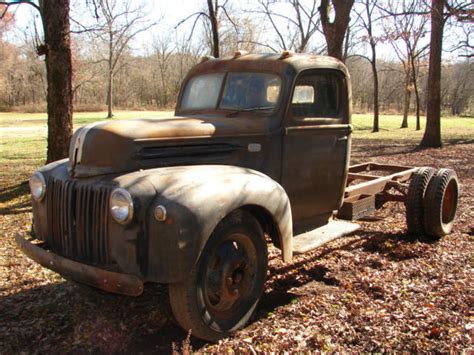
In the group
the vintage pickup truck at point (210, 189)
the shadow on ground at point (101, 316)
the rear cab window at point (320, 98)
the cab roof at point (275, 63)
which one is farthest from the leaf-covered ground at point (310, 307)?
the cab roof at point (275, 63)

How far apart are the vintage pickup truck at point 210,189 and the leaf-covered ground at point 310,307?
0.41 m

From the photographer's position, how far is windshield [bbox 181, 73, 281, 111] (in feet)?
13.6

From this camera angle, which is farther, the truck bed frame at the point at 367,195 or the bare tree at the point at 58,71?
the bare tree at the point at 58,71

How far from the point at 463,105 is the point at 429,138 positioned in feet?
152

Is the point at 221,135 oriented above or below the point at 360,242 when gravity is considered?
above

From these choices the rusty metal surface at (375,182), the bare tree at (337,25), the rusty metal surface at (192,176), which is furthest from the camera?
the bare tree at (337,25)

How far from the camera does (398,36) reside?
23000 millimetres

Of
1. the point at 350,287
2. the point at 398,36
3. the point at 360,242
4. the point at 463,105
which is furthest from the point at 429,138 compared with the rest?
the point at 463,105

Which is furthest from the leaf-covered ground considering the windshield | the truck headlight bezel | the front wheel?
the windshield

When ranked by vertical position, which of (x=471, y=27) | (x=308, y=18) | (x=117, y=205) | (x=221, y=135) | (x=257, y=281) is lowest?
(x=257, y=281)

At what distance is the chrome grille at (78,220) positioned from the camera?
3.07 meters

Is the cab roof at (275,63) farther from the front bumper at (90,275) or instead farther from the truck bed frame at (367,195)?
the front bumper at (90,275)

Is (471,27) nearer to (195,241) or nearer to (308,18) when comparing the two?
(308,18)

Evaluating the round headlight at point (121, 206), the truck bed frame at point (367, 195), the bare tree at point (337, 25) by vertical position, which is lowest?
the truck bed frame at point (367, 195)
